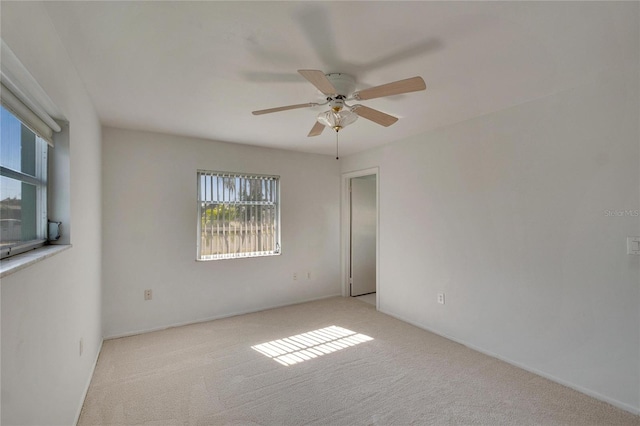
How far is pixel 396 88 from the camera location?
1.75m

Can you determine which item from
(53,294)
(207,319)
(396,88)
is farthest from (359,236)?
(53,294)

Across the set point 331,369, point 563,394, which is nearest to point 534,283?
point 563,394

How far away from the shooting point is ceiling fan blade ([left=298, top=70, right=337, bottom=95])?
5.05 ft

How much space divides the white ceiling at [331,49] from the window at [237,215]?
133 cm

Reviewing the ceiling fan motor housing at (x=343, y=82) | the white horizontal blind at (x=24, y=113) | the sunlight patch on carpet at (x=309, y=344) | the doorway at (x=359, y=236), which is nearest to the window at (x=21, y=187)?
the white horizontal blind at (x=24, y=113)

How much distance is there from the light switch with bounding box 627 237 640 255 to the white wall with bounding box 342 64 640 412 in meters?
0.03

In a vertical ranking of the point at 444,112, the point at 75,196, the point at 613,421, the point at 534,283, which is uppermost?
the point at 444,112

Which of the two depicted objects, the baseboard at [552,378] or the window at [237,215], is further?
the window at [237,215]

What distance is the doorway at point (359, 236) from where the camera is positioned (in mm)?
4887

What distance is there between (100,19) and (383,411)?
284 cm

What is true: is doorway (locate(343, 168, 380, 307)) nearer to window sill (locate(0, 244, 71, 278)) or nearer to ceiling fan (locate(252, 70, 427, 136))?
ceiling fan (locate(252, 70, 427, 136))

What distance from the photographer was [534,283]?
2518 mm

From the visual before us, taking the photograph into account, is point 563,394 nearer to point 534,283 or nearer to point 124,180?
point 534,283

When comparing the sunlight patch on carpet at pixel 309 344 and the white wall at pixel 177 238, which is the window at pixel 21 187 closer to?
the white wall at pixel 177 238
